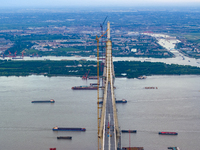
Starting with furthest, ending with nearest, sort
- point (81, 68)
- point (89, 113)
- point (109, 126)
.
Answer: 1. point (81, 68)
2. point (89, 113)
3. point (109, 126)

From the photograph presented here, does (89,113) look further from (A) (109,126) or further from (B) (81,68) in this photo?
(B) (81,68)

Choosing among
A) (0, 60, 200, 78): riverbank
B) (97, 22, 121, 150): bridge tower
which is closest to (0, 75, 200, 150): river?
(97, 22, 121, 150): bridge tower

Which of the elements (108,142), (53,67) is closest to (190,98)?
(108,142)

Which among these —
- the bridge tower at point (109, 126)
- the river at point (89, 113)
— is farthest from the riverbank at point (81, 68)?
the bridge tower at point (109, 126)

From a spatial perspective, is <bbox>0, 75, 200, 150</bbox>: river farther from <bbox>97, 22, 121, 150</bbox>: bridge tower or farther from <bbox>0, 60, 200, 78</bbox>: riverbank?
<bbox>0, 60, 200, 78</bbox>: riverbank

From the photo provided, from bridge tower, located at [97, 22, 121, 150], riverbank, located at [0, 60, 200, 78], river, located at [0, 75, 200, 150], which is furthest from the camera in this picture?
riverbank, located at [0, 60, 200, 78]

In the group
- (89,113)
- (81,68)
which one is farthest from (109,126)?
(81,68)

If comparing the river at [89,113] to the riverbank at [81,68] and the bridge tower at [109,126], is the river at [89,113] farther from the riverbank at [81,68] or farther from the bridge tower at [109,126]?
the riverbank at [81,68]

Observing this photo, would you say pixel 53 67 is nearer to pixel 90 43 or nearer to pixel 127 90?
pixel 127 90

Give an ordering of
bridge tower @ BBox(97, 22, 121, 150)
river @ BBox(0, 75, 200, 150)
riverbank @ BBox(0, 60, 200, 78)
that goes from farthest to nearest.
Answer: riverbank @ BBox(0, 60, 200, 78) < river @ BBox(0, 75, 200, 150) < bridge tower @ BBox(97, 22, 121, 150)
